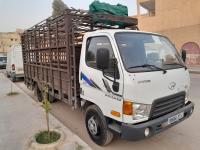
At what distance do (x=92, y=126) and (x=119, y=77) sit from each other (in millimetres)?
1466

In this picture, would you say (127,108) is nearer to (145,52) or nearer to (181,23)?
(145,52)

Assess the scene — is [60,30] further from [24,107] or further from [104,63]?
[24,107]

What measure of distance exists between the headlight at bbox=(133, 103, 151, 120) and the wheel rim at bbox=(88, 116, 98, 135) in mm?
1119

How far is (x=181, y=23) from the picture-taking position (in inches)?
832

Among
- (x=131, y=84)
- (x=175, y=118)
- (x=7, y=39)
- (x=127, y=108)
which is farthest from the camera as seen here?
(x=7, y=39)

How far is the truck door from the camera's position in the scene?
3.41 metres

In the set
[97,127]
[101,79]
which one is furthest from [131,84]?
[97,127]

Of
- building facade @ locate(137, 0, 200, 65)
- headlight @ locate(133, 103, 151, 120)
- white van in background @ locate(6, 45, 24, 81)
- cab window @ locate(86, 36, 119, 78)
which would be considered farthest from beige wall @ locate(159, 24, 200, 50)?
headlight @ locate(133, 103, 151, 120)

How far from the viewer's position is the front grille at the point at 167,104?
3408 mm

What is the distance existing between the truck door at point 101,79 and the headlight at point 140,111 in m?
0.25

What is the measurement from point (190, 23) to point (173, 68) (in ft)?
62.2

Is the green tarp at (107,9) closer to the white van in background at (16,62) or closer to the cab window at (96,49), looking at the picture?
the cab window at (96,49)

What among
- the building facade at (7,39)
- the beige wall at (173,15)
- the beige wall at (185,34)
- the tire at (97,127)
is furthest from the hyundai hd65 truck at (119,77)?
the building facade at (7,39)

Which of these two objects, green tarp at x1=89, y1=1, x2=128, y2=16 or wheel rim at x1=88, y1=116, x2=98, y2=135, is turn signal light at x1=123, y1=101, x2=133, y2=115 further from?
green tarp at x1=89, y1=1, x2=128, y2=16
